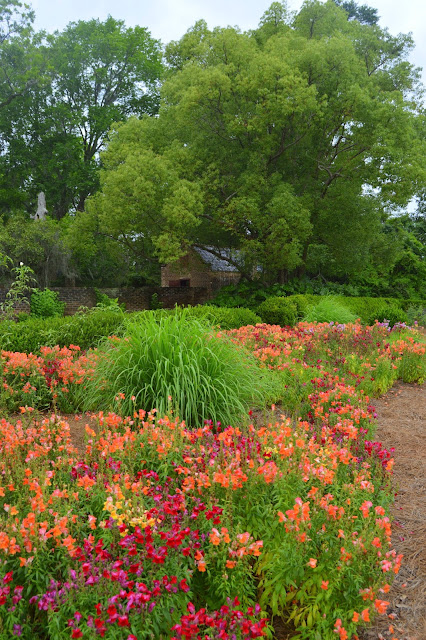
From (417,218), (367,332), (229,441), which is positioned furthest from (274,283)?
(229,441)

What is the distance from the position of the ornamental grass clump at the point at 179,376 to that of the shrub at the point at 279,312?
6147mm

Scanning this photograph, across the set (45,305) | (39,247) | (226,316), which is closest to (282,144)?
(226,316)

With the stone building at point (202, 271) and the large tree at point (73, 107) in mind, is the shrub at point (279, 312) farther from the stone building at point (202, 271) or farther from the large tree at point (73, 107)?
the large tree at point (73, 107)

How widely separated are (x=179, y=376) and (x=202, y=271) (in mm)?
15103

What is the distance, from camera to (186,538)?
2.06 metres

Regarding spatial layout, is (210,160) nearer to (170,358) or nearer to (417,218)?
(170,358)

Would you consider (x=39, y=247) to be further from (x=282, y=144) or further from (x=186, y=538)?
(x=186, y=538)

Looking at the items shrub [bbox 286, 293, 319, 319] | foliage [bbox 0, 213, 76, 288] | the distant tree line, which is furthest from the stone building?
shrub [bbox 286, 293, 319, 319]

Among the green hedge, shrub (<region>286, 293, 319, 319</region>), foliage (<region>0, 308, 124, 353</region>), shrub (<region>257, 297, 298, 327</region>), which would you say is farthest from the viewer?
shrub (<region>286, 293, 319, 319</region>)

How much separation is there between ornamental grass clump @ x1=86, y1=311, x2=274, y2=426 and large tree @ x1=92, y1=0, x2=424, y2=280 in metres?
9.70

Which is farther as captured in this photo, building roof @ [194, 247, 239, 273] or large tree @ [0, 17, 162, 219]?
large tree @ [0, 17, 162, 219]

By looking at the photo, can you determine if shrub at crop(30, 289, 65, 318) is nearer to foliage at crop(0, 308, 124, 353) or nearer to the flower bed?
foliage at crop(0, 308, 124, 353)

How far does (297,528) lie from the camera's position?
194 centimetres

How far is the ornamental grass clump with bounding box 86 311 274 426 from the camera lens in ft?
12.2
